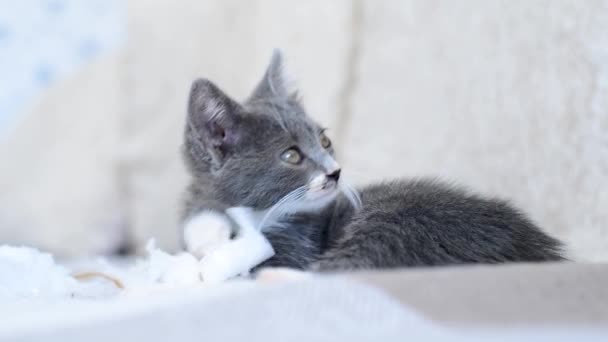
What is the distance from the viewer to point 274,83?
122 centimetres

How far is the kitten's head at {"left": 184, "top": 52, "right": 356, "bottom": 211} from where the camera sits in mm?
1024

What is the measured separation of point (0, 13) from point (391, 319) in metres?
1.95

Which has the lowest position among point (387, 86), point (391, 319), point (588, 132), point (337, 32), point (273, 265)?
point (391, 319)

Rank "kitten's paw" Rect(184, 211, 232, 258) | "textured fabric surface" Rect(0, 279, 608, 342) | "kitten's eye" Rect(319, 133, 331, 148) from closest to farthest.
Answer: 1. "textured fabric surface" Rect(0, 279, 608, 342)
2. "kitten's paw" Rect(184, 211, 232, 258)
3. "kitten's eye" Rect(319, 133, 331, 148)

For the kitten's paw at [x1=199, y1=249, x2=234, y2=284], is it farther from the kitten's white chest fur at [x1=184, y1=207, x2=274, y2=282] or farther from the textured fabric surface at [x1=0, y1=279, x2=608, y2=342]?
the textured fabric surface at [x1=0, y1=279, x2=608, y2=342]

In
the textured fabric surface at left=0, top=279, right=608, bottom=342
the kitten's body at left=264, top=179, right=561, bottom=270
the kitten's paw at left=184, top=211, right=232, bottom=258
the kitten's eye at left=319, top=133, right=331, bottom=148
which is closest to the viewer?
the textured fabric surface at left=0, top=279, right=608, bottom=342

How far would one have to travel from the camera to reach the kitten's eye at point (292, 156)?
1.05 meters

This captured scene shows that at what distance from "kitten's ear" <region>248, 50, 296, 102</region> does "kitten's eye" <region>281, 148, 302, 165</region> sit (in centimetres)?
17

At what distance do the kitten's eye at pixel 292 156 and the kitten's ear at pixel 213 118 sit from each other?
0.28ft

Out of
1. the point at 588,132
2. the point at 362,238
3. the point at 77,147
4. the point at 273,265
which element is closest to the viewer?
the point at 362,238

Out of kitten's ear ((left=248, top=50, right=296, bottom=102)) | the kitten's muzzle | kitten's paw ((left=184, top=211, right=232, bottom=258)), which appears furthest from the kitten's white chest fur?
kitten's ear ((left=248, top=50, right=296, bottom=102))

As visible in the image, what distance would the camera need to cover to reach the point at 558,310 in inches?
22.7

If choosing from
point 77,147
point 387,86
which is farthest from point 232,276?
point 77,147

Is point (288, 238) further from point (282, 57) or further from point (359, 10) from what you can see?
point (359, 10)
